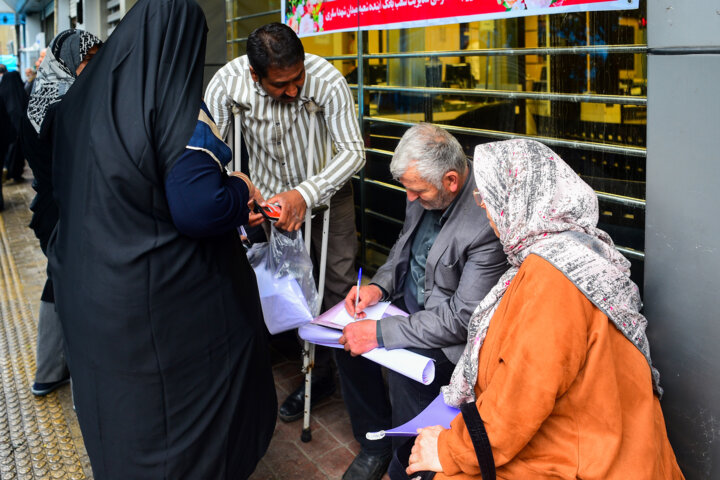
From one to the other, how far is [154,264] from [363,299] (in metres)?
1.08

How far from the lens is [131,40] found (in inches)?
79.7

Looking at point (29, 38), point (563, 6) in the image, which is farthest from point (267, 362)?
point (29, 38)

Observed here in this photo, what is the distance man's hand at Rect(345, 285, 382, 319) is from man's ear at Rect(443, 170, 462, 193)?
650 mm

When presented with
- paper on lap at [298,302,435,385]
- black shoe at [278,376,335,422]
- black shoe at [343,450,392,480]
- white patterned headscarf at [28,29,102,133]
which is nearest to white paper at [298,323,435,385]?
paper on lap at [298,302,435,385]

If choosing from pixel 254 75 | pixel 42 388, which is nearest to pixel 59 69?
pixel 254 75

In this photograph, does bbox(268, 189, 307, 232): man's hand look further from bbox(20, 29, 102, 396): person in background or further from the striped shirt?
bbox(20, 29, 102, 396): person in background

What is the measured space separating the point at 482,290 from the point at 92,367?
1474 mm

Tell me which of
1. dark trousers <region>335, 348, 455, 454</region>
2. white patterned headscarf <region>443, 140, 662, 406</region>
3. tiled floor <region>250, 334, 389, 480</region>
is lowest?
tiled floor <region>250, 334, 389, 480</region>

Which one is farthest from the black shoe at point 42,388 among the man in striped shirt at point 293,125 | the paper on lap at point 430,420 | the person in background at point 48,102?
the paper on lap at point 430,420

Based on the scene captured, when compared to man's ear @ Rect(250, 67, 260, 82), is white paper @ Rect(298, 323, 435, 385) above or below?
below

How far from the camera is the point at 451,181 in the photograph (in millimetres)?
2619

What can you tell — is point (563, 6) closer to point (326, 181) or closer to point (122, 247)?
point (326, 181)

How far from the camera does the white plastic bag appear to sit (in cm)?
293

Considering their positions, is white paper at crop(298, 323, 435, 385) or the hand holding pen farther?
the hand holding pen
